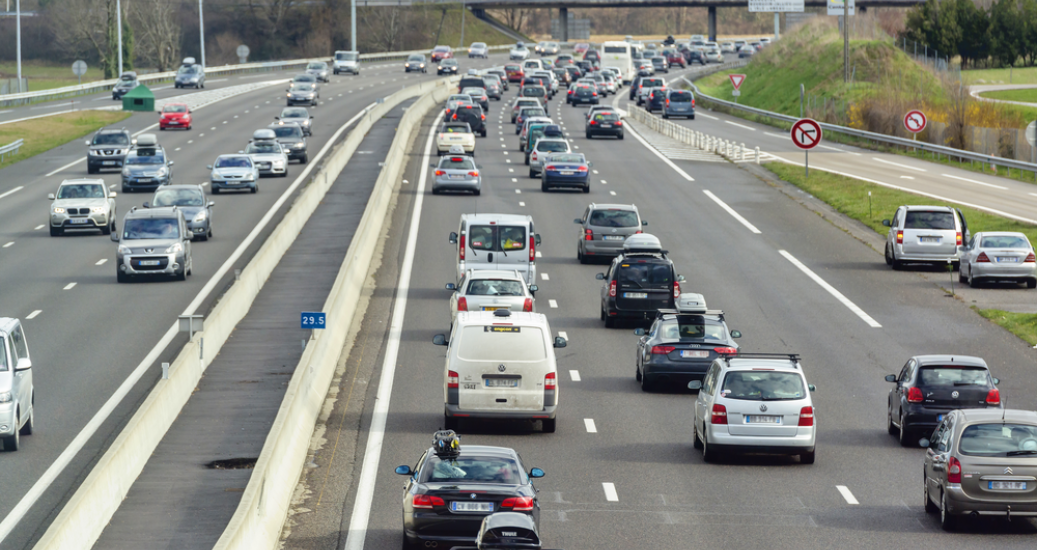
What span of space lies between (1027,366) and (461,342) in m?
12.5

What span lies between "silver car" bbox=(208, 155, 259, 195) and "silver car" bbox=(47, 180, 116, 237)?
780 centimetres

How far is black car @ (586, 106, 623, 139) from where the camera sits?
2894 inches

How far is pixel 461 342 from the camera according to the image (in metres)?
21.6

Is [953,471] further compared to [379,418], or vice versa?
[379,418]

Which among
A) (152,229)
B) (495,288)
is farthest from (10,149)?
(495,288)

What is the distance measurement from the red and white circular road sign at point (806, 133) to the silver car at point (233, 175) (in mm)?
19794

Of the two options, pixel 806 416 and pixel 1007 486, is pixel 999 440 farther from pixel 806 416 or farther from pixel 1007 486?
A: pixel 806 416

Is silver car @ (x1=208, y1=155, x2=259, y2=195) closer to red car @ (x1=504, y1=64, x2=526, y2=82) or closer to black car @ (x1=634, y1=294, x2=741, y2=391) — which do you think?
black car @ (x1=634, y1=294, x2=741, y2=391)

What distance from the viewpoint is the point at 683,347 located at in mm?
25188

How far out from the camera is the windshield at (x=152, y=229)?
121 ft

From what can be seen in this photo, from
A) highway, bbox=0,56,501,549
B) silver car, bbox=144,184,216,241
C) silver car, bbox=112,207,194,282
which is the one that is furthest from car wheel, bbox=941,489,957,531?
silver car, bbox=144,184,216,241

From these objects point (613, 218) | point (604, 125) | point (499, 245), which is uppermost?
point (604, 125)

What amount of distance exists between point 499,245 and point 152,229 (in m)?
9.69

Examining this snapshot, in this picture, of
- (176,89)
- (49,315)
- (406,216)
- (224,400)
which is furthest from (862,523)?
(176,89)
